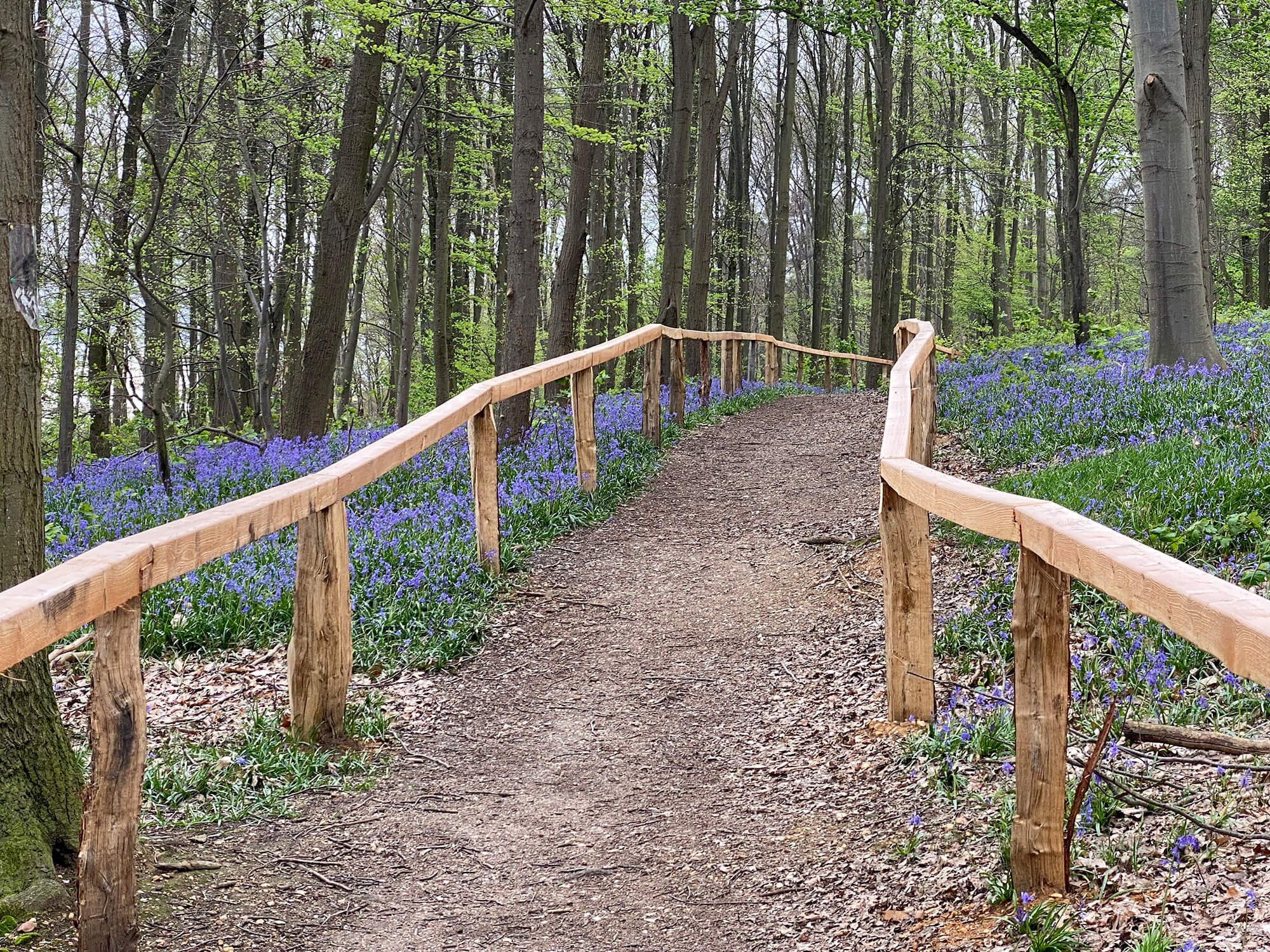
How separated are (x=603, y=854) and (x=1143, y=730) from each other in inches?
75.7

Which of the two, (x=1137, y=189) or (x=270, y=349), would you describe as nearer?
(x=270, y=349)

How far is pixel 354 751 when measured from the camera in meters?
4.70

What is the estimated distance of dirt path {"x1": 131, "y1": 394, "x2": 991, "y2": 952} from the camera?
134 inches

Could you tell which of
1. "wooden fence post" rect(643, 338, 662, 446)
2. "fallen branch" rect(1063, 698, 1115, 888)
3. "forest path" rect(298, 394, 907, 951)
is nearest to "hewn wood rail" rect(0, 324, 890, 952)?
"forest path" rect(298, 394, 907, 951)

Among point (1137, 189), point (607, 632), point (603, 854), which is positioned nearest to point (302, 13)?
point (607, 632)

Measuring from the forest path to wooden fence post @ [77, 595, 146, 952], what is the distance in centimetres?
68

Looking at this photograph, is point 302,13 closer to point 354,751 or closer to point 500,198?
point 500,198

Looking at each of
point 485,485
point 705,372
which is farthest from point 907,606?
point 705,372

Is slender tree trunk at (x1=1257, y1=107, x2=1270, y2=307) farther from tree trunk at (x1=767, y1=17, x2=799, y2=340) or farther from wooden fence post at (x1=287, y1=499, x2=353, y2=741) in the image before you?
wooden fence post at (x1=287, y1=499, x2=353, y2=741)

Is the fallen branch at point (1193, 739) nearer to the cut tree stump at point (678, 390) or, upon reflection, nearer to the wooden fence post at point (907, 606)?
the wooden fence post at point (907, 606)

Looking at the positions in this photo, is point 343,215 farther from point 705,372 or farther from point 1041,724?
point 1041,724

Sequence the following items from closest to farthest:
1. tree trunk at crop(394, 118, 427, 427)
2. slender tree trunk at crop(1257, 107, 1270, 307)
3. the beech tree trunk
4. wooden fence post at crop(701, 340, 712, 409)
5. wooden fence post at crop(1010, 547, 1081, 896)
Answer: wooden fence post at crop(1010, 547, 1081, 896)
the beech tree trunk
wooden fence post at crop(701, 340, 712, 409)
tree trunk at crop(394, 118, 427, 427)
slender tree trunk at crop(1257, 107, 1270, 307)

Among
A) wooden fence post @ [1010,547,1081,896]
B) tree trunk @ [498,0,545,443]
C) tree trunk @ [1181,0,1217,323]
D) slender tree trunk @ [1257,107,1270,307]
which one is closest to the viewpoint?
wooden fence post @ [1010,547,1081,896]

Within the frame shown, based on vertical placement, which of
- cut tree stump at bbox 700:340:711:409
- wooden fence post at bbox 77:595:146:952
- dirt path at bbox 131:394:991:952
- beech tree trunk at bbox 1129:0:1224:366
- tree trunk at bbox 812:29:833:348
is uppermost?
tree trunk at bbox 812:29:833:348
